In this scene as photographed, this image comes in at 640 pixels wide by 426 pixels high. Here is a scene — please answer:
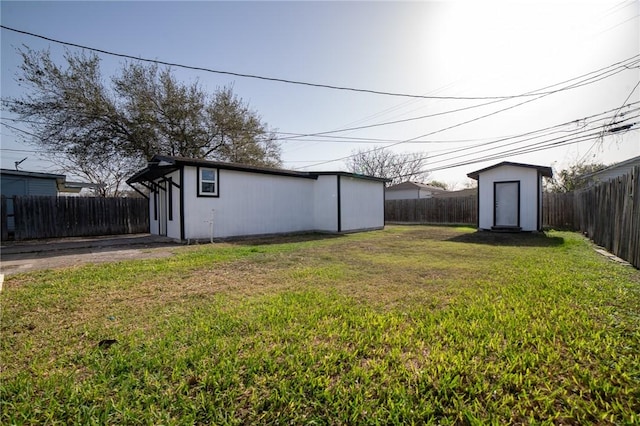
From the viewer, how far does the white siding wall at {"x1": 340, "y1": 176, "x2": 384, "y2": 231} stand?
12906 millimetres

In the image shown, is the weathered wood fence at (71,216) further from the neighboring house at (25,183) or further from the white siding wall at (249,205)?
the white siding wall at (249,205)

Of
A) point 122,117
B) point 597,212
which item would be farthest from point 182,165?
point 597,212

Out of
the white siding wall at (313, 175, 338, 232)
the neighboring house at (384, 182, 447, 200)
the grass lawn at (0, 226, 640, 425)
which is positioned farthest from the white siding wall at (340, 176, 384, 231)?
the neighboring house at (384, 182, 447, 200)

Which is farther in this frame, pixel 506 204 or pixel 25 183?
pixel 25 183

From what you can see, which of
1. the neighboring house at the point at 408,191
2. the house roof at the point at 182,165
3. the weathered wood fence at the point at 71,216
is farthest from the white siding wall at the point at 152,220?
the neighboring house at the point at 408,191

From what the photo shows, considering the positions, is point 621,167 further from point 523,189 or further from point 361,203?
point 361,203

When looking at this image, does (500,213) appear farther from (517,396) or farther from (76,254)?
(76,254)

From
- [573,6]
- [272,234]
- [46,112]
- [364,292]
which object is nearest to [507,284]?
[364,292]

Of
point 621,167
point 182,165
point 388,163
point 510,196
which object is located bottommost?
point 510,196

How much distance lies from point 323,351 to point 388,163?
35.9 m

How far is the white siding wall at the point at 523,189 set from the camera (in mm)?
11305

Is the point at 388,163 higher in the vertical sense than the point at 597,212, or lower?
higher

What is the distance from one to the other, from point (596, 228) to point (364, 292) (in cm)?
824

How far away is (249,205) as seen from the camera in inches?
424
